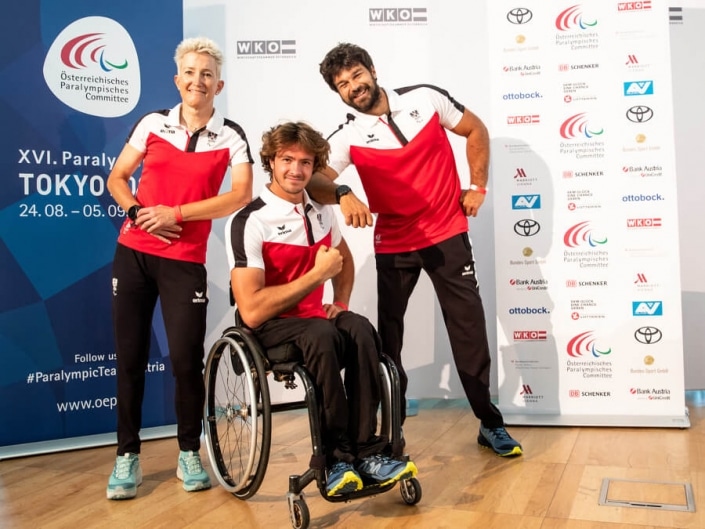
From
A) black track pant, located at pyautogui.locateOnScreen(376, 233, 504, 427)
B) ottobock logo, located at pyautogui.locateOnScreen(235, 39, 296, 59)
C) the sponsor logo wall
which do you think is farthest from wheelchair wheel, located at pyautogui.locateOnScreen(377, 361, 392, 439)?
ottobock logo, located at pyautogui.locateOnScreen(235, 39, 296, 59)

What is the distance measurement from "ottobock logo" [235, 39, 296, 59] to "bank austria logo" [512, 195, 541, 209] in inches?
55.4

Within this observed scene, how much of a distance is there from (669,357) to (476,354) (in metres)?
1.02

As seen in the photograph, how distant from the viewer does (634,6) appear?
3350 mm

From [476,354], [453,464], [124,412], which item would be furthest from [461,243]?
[124,412]

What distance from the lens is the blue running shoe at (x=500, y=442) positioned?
112 inches

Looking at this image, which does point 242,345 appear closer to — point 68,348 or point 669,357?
point 68,348

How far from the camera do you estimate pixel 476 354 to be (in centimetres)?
294

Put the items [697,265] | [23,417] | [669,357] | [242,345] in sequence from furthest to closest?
[697,265] → [669,357] → [23,417] → [242,345]

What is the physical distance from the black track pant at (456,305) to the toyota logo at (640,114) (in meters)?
1.04

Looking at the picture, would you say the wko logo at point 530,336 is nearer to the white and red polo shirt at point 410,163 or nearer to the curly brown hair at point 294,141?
the white and red polo shirt at point 410,163

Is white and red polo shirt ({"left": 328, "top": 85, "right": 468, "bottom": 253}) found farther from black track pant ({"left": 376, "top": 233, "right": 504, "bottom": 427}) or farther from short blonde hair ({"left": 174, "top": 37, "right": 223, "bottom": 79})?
short blonde hair ({"left": 174, "top": 37, "right": 223, "bottom": 79})

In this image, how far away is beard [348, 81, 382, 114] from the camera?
2.95 meters

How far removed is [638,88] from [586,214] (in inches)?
23.8

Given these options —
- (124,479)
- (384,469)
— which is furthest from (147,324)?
(384,469)
